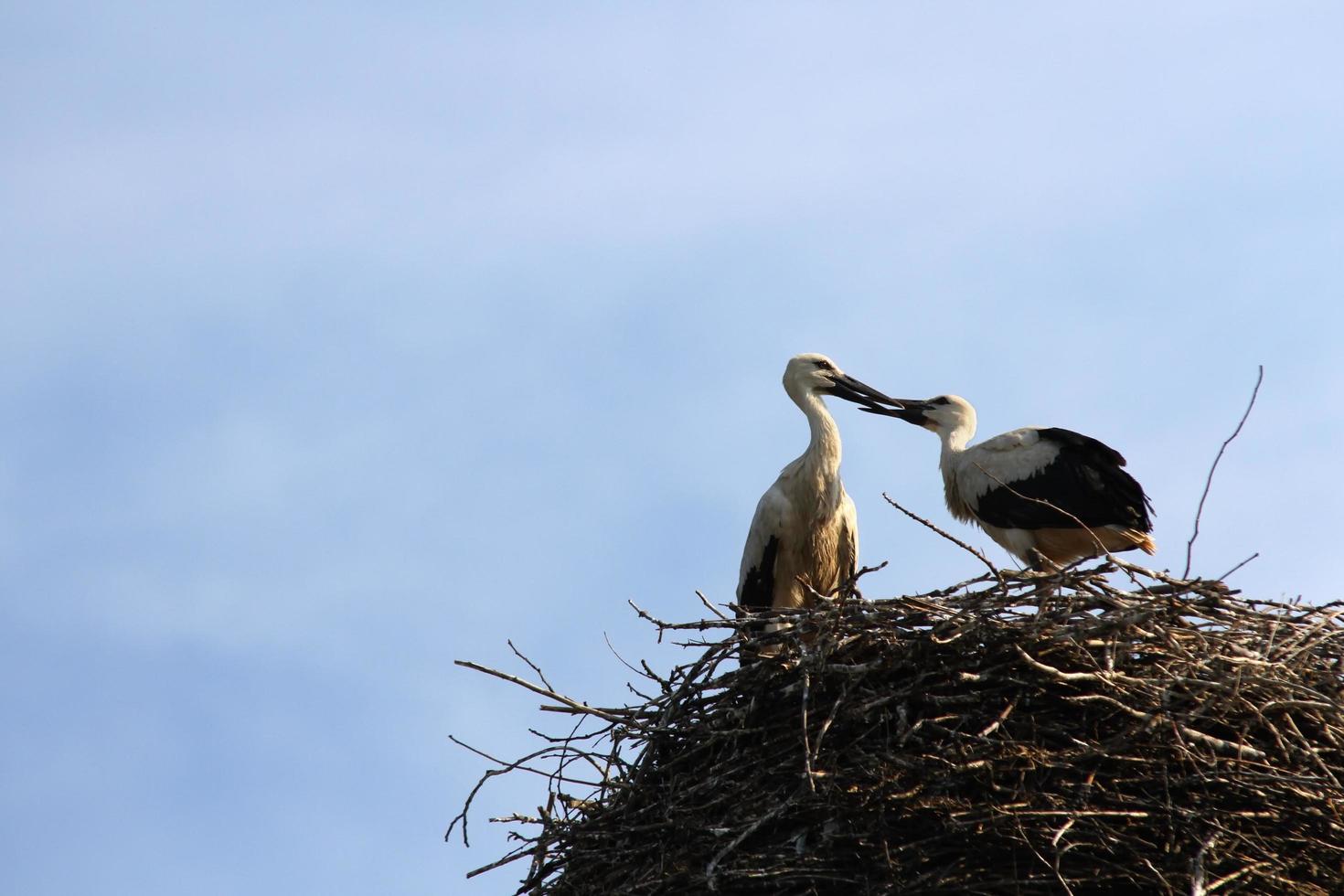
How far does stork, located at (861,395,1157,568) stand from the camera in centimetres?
777

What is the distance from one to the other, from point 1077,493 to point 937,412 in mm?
1297

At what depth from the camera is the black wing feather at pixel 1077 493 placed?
776 cm

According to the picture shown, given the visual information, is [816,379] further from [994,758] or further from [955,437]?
[994,758]

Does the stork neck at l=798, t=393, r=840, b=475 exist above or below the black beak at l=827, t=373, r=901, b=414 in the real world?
below

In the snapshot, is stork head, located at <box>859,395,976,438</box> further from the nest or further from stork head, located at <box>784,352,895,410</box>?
the nest

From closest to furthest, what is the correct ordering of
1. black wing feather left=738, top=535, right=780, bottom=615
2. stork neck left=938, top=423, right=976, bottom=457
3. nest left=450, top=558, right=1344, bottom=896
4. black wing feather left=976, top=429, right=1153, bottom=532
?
nest left=450, top=558, right=1344, bottom=896 → black wing feather left=976, top=429, right=1153, bottom=532 → black wing feather left=738, top=535, right=780, bottom=615 → stork neck left=938, top=423, right=976, bottom=457

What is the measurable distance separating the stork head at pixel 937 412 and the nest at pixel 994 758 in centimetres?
366

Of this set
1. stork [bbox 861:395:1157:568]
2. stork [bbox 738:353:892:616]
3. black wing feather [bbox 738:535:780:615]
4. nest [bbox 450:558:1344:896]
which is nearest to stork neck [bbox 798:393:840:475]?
stork [bbox 738:353:892:616]

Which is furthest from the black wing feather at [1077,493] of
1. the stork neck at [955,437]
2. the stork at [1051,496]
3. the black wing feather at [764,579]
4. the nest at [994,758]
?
the nest at [994,758]

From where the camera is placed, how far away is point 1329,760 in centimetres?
491

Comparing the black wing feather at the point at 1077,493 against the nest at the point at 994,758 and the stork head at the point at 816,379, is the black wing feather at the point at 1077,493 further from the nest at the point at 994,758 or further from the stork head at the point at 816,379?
the nest at the point at 994,758

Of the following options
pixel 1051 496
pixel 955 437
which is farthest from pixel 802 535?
pixel 955 437

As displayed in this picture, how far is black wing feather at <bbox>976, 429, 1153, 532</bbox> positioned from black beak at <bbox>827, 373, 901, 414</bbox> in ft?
3.04

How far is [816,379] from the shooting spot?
8.52 meters
